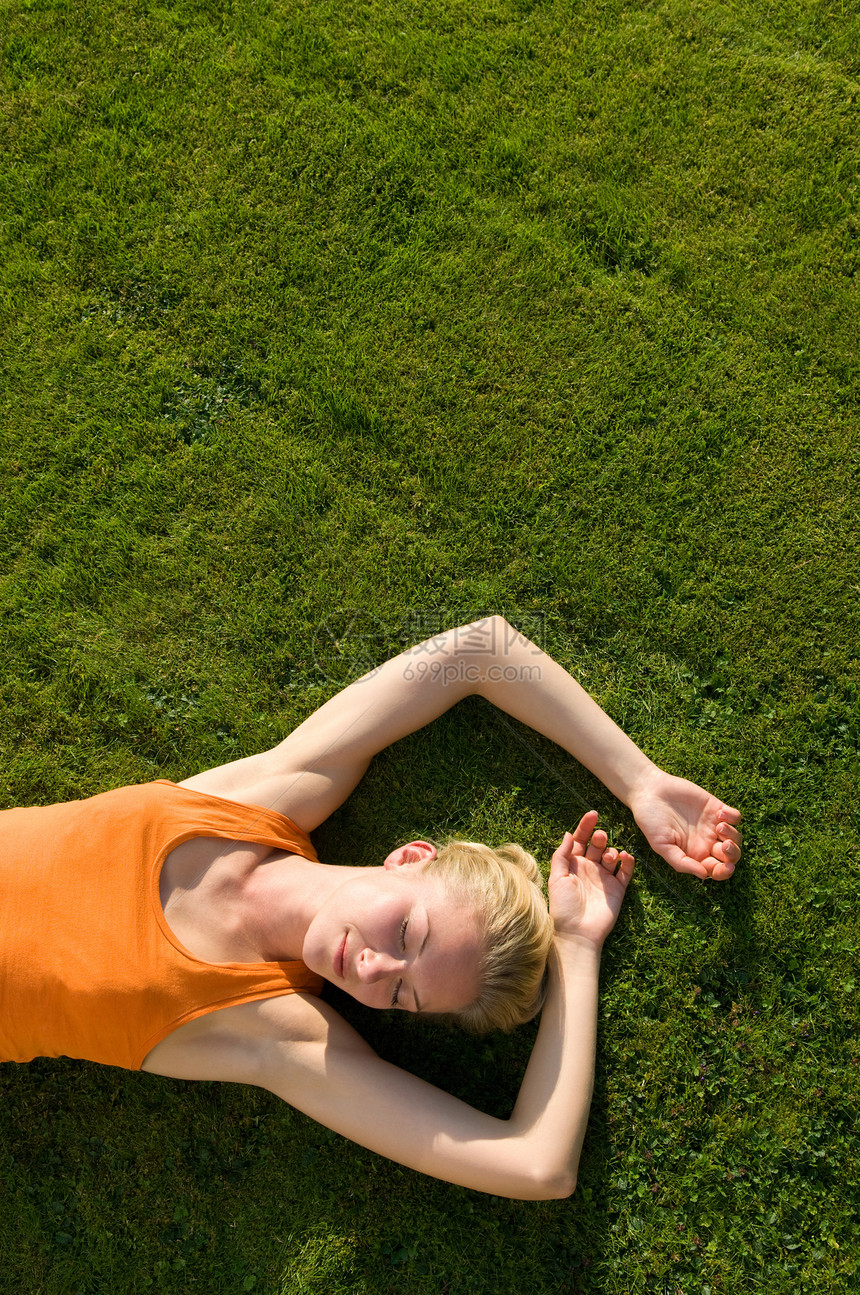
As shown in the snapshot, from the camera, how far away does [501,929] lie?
338 centimetres

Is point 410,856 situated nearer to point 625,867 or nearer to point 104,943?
point 625,867

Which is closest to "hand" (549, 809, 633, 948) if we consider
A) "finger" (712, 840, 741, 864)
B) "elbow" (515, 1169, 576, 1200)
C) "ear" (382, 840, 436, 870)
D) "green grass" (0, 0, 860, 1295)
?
"green grass" (0, 0, 860, 1295)

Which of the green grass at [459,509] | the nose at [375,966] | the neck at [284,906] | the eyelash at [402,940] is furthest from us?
the green grass at [459,509]

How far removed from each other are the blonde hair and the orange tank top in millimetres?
903

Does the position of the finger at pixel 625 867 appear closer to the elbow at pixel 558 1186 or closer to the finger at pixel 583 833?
the finger at pixel 583 833

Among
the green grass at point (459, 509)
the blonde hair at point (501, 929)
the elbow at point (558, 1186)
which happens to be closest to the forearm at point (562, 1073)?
the elbow at point (558, 1186)

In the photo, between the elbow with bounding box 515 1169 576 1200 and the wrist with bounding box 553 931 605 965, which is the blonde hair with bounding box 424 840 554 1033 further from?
the elbow with bounding box 515 1169 576 1200

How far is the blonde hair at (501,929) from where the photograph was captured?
3.36 metres

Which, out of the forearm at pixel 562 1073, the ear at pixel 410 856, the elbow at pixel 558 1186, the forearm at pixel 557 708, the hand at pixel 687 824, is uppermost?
the forearm at pixel 557 708

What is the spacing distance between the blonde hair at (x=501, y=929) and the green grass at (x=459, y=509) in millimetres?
727

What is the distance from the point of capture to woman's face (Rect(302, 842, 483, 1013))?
10.5 ft

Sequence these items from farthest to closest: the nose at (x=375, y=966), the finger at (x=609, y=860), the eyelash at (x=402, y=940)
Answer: the finger at (x=609, y=860) → the eyelash at (x=402, y=940) → the nose at (x=375, y=966)

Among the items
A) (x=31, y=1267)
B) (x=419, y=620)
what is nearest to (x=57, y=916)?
(x=31, y=1267)

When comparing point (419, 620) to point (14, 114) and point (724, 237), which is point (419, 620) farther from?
point (14, 114)
